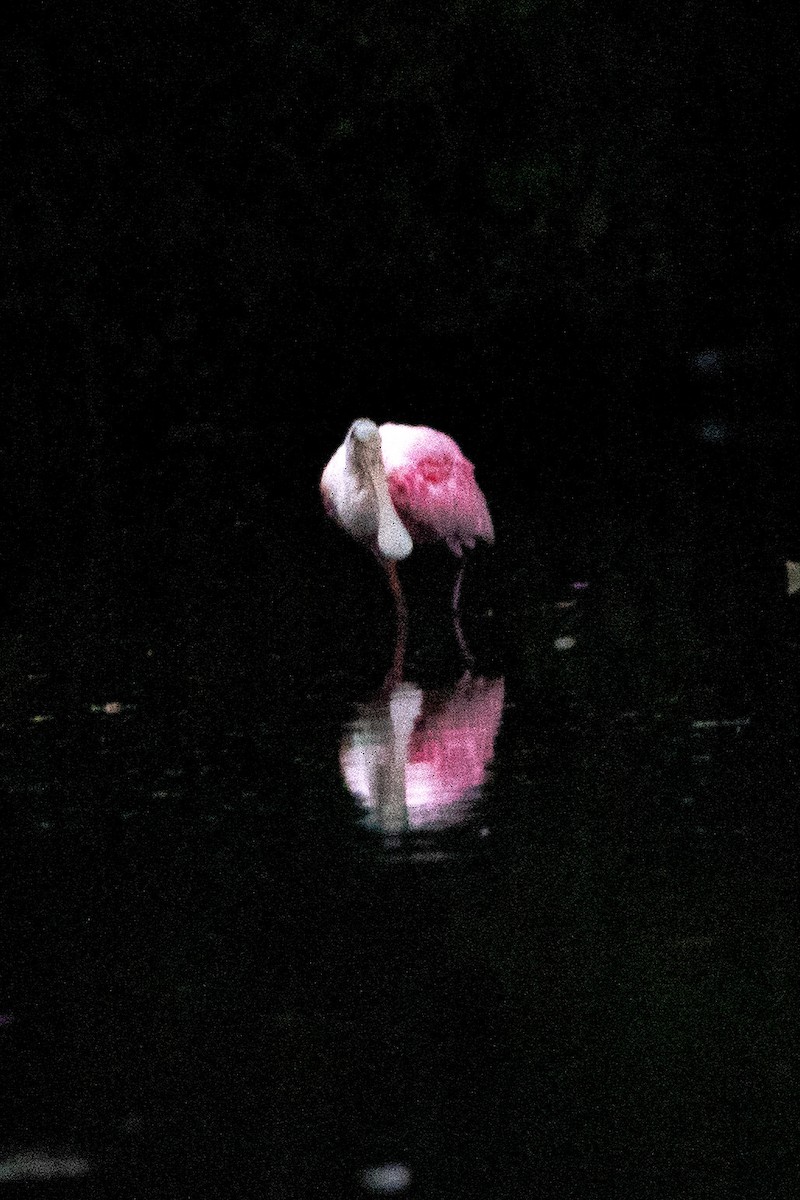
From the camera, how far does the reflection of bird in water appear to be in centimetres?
851

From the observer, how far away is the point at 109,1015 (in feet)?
11.5

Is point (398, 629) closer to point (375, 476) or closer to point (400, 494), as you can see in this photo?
point (375, 476)

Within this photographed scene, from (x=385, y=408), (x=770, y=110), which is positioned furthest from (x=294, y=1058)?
(x=770, y=110)

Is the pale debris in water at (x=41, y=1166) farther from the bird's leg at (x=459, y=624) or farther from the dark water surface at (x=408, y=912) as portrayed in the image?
the bird's leg at (x=459, y=624)

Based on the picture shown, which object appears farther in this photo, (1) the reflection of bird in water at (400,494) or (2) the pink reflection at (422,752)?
(1) the reflection of bird in water at (400,494)

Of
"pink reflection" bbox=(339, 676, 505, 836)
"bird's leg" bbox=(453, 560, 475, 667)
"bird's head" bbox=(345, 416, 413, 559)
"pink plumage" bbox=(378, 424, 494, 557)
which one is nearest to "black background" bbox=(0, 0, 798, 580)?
"pink plumage" bbox=(378, 424, 494, 557)

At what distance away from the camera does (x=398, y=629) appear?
25.9 feet

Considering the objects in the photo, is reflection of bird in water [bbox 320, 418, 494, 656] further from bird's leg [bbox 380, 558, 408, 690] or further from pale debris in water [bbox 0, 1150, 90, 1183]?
pale debris in water [bbox 0, 1150, 90, 1183]

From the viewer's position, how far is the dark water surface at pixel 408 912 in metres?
2.93

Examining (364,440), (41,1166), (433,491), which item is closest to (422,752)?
(41,1166)

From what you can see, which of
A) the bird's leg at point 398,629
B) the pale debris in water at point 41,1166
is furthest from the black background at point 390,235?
the pale debris in water at point 41,1166

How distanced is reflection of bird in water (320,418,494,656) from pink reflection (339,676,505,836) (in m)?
1.91

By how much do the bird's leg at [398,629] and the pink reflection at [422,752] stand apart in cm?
16

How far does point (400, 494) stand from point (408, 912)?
5151 millimetres
